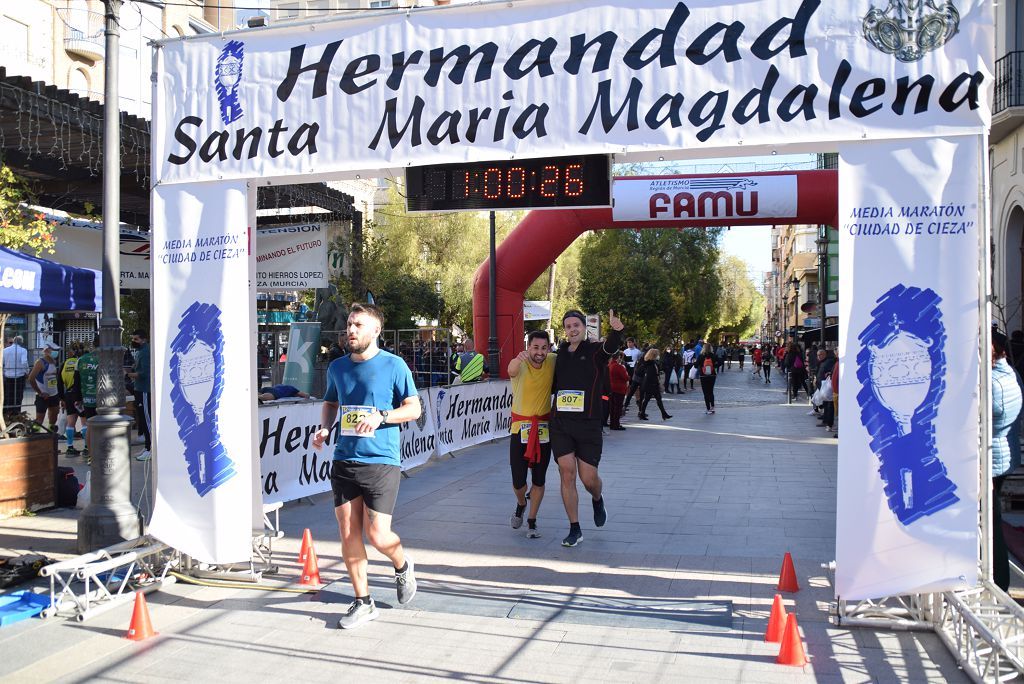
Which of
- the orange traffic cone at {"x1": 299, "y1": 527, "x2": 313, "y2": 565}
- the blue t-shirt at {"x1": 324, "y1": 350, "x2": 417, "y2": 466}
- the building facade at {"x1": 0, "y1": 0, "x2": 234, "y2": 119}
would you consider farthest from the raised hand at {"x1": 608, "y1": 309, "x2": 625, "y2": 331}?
the building facade at {"x1": 0, "y1": 0, "x2": 234, "y2": 119}

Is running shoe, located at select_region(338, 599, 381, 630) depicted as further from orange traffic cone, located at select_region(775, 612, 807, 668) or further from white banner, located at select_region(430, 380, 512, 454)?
white banner, located at select_region(430, 380, 512, 454)

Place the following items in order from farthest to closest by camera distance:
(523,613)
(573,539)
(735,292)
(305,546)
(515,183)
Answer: (735,292) → (573,539) → (305,546) → (515,183) → (523,613)

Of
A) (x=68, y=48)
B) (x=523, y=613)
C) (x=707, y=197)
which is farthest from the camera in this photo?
(x=68, y=48)

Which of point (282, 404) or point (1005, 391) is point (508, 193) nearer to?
point (1005, 391)

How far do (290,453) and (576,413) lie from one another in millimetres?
3596

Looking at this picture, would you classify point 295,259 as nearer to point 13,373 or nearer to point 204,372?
point 13,373

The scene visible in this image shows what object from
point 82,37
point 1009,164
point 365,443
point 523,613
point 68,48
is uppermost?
point 82,37

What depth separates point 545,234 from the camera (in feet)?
50.7

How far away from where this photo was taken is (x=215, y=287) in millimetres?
6234

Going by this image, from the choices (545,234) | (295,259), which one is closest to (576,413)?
(545,234)

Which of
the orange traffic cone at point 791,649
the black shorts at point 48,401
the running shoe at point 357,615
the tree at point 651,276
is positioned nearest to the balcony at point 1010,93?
the orange traffic cone at point 791,649

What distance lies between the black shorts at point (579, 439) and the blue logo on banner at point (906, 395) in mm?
2545

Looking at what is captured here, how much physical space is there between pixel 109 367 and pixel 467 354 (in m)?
11.0

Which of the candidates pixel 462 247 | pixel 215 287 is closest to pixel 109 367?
pixel 215 287
